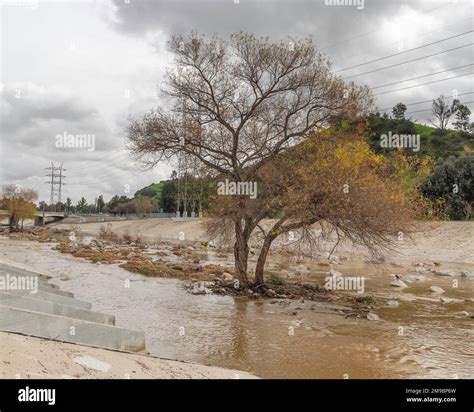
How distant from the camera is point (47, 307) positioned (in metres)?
10.6

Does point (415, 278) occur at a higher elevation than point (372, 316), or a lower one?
lower

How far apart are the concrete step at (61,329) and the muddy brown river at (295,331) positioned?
5.76ft

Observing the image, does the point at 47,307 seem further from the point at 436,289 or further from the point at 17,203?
the point at 17,203

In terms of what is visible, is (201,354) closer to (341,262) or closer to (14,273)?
(14,273)

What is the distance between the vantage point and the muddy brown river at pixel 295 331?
1070 cm

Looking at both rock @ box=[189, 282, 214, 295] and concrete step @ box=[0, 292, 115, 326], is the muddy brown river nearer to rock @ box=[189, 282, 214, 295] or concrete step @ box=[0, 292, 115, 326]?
rock @ box=[189, 282, 214, 295]

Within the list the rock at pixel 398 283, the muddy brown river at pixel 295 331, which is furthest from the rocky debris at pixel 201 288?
the rock at pixel 398 283

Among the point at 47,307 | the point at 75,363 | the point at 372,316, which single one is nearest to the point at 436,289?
the point at 372,316

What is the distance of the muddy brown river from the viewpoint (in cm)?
1070

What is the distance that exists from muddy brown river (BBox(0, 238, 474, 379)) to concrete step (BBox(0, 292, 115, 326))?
63.6 inches

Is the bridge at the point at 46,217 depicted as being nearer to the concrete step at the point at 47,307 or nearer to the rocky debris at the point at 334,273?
the rocky debris at the point at 334,273

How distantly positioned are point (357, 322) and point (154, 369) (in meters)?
10.1

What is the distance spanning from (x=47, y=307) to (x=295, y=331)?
7717mm

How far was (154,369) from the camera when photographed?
25.7ft
